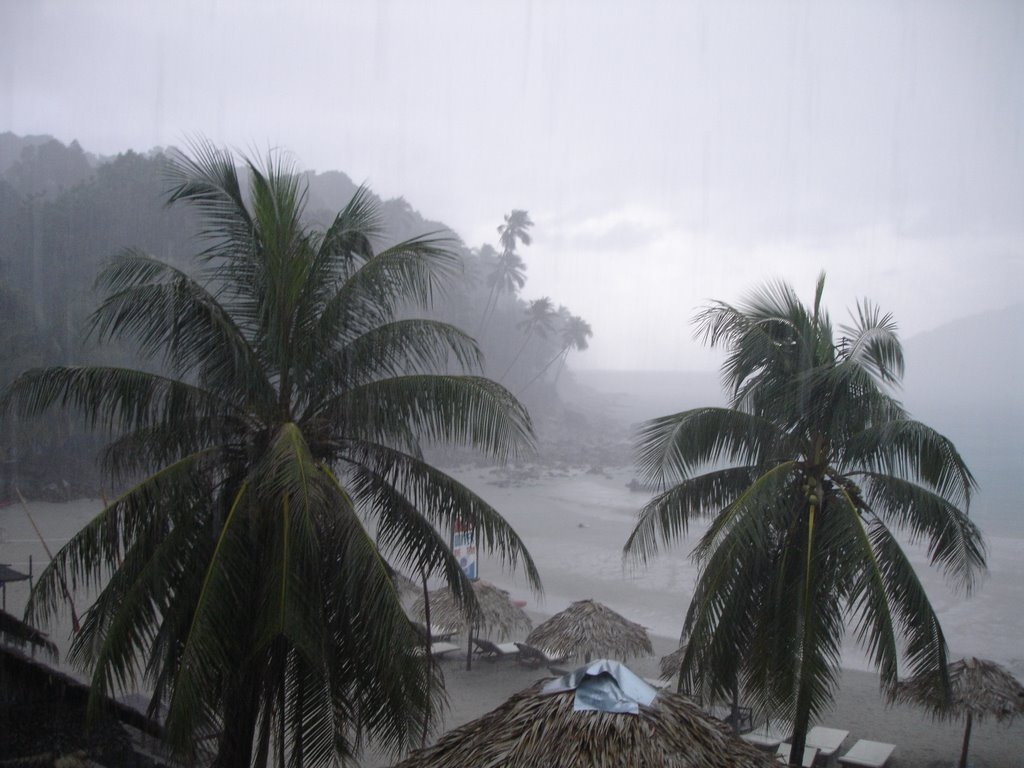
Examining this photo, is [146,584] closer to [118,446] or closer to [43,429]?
[118,446]

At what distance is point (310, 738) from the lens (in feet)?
20.9

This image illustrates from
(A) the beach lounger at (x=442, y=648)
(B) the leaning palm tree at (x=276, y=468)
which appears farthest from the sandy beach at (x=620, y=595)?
(B) the leaning palm tree at (x=276, y=468)

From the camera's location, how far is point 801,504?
809 cm

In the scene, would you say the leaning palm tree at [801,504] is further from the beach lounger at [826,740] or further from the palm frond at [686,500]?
the beach lounger at [826,740]

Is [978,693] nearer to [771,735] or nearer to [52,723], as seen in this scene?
A: [771,735]

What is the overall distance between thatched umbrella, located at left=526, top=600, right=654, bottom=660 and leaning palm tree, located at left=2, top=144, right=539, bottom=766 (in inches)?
285

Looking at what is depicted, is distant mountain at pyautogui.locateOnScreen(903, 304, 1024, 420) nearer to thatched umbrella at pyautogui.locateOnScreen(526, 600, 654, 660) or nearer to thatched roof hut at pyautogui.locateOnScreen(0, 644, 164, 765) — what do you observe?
thatched umbrella at pyautogui.locateOnScreen(526, 600, 654, 660)

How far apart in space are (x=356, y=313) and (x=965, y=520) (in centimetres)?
631

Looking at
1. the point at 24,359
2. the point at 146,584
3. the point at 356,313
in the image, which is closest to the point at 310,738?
the point at 146,584

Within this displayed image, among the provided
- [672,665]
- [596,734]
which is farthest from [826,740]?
[596,734]

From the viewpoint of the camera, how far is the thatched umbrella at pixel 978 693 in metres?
11.3

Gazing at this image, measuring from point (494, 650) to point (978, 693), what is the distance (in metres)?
8.66

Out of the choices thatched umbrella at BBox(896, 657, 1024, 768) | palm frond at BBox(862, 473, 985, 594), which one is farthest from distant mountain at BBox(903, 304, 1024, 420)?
palm frond at BBox(862, 473, 985, 594)

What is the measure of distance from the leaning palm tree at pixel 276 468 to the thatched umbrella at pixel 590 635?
7.25 m
